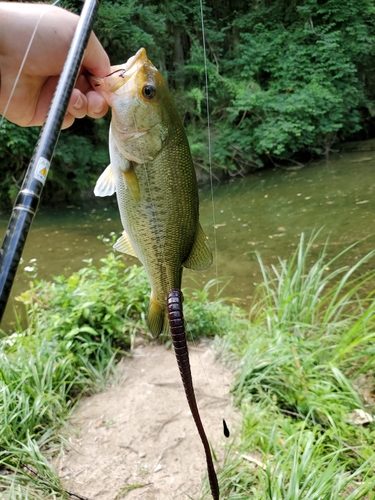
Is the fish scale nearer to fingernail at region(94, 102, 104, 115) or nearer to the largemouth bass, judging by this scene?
the largemouth bass

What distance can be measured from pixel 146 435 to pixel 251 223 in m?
6.18

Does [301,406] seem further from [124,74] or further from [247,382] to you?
[124,74]

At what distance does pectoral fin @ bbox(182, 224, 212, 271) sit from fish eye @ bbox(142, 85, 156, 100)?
41 cm

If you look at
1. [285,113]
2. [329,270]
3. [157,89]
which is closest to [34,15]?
[157,89]

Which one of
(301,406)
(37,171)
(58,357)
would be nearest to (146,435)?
(58,357)

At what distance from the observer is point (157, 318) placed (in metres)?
1.22

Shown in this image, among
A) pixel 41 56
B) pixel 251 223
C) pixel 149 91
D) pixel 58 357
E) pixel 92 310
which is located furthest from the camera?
pixel 251 223

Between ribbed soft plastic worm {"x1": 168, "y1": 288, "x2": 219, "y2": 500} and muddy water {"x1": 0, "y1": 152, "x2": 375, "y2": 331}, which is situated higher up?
ribbed soft plastic worm {"x1": 168, "y1": 288, "x2": 219, "y2": 500}

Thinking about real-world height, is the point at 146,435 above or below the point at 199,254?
below

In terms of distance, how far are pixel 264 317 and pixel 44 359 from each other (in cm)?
194

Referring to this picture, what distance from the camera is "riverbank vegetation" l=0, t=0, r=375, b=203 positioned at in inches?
511

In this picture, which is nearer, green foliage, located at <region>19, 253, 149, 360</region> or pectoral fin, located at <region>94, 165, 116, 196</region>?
pectoral fin, located at <region>94, 165, 116, 196</region>

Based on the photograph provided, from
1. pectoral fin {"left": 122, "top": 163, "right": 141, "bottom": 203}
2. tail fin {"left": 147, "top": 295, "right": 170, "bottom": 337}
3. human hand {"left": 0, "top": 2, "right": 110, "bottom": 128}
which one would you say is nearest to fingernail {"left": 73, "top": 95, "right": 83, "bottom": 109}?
human hand {"left": 0, "top": 2, "right": 110, "bottom": 128}

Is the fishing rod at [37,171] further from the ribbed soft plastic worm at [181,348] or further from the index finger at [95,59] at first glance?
the ribbed soft plastic worm at [181,348]
